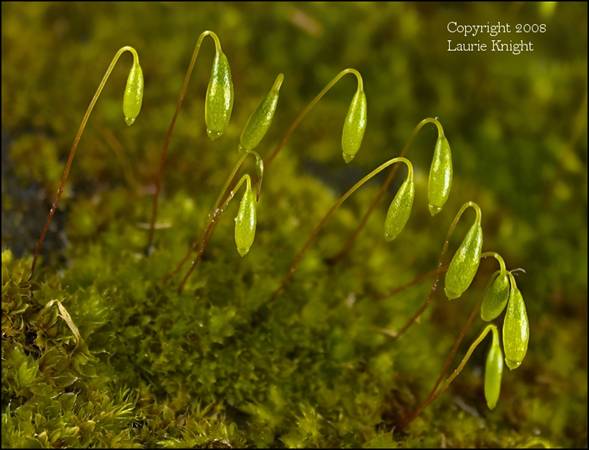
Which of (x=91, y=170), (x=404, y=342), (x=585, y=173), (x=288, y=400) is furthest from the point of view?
(x=585, y=173)

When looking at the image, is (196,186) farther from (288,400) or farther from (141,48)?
(288,400)

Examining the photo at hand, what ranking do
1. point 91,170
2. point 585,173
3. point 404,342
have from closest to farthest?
point 404,342 < point 91,170 < point 585,173

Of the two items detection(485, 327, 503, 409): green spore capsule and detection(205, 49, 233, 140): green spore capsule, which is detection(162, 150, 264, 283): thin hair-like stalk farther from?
detection(485, 327, 503, 409): green spore capsule

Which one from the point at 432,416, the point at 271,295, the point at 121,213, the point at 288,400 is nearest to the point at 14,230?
the point at 121,213

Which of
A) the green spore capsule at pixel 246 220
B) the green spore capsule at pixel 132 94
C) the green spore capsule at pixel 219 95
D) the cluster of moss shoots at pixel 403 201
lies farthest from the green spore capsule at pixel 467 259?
the green spore capsule at pixel 132 94

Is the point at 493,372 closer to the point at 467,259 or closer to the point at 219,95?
the point at 467,259

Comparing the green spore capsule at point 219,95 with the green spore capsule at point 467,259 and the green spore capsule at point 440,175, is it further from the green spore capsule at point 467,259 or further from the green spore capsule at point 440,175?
the green spore capsule at point 467,259

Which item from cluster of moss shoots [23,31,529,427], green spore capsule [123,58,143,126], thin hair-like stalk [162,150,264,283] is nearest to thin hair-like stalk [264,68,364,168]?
cluster of moss shoots [23,31,529,427]

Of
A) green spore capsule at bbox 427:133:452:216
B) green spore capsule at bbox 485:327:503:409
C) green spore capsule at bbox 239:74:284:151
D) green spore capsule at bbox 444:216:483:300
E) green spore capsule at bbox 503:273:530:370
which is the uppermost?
green spore capsule at bbox 239:74:284:151
